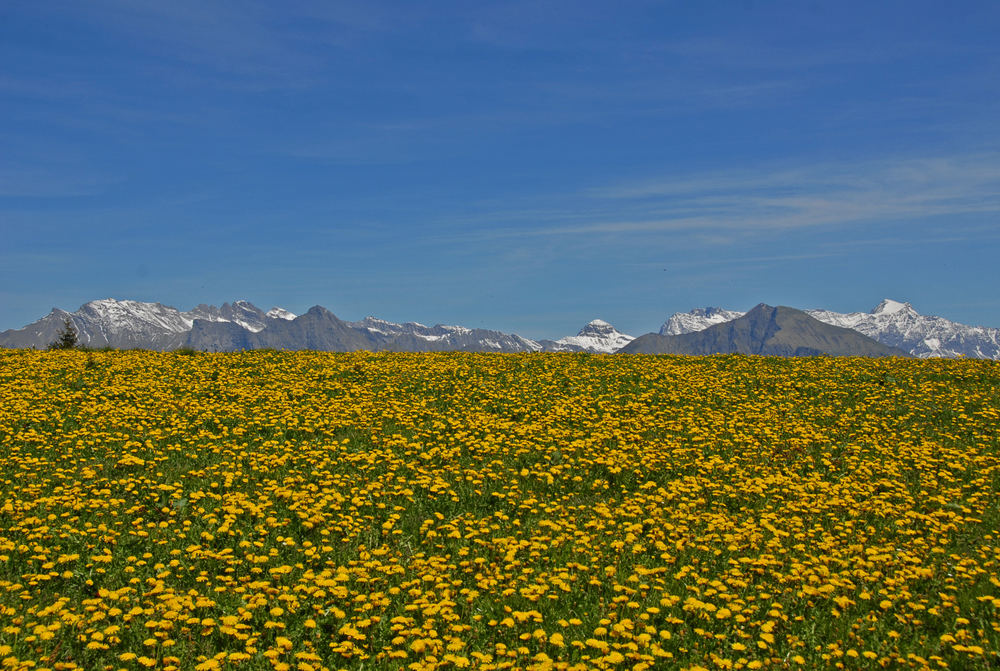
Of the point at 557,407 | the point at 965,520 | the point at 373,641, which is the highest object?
the point at 557,407

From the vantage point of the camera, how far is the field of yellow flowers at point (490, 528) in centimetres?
700

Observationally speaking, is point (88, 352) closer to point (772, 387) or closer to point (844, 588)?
point (772, 387)

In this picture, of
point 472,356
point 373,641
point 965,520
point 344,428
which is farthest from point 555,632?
point 472,356

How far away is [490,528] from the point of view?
10.1 m

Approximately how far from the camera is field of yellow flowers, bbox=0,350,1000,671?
7.00 metres

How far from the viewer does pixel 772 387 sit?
21484mm

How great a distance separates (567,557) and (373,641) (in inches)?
123

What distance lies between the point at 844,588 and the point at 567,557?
328cm

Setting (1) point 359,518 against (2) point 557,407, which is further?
(2) point 557,407

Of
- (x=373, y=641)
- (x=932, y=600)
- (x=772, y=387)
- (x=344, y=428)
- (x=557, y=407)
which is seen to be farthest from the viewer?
(x=772, y=387)

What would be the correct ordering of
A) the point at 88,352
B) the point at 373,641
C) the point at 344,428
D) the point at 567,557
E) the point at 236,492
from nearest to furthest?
1. the point at 373,641
2. the point at 567,557
3. the point at 236,492
4. the point at 344,428
5. the point at 88,352

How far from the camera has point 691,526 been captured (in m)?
10.5

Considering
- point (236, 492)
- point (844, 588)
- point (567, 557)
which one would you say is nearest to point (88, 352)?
point (236, 492)

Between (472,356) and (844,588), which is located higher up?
(472,356)
